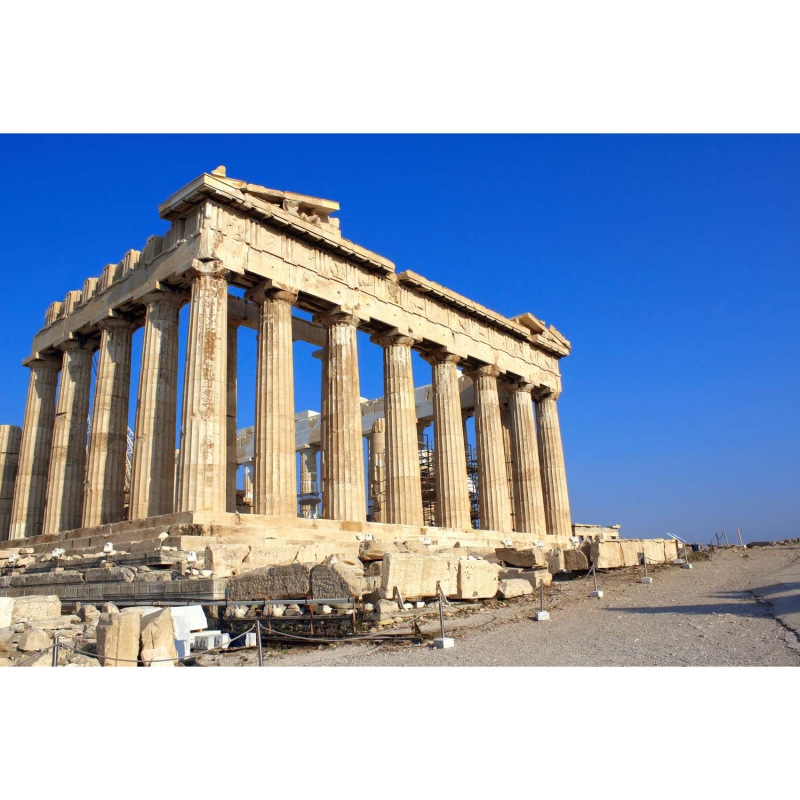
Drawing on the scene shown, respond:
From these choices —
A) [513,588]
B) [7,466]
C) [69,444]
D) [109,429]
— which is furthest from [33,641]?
[7,466]

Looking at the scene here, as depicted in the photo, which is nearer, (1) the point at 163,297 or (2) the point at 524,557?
(2) the point at 524,557

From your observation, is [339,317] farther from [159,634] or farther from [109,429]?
[159,634]

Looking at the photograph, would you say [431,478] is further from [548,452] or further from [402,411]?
[402,411]

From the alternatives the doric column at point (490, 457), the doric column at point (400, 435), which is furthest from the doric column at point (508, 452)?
the doric column at point (400, 435)

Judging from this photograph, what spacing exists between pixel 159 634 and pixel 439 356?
1814cm

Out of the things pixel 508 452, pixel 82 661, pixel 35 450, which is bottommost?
pixel 82 661

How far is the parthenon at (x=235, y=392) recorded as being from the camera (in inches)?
730

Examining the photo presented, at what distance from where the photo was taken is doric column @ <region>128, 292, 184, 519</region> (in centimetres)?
1906

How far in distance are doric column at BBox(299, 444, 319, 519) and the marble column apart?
1157 cm

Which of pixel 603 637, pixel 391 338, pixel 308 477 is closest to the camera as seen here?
pixel 603 637

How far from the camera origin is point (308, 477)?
36250 mm

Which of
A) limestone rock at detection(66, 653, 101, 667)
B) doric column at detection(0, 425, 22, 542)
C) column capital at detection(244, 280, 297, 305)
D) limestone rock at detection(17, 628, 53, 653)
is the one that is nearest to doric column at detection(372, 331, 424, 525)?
column capital at detection(244, 280, 297, 305)

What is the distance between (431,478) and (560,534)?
6.54m

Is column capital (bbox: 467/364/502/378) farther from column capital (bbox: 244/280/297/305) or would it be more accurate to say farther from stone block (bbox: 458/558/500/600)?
stone block (bbox: 458/558/500/600)
